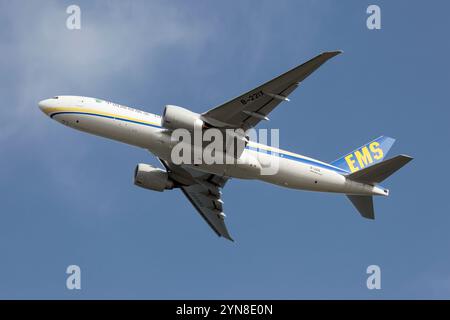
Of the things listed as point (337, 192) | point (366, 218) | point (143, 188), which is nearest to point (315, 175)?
point (337, 192)

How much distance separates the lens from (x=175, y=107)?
50000 mm

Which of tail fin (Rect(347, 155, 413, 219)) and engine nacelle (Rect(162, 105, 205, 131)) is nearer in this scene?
engine nacelle (Rect(162, 105, 205, 131))

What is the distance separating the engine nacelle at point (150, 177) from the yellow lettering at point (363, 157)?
14.8 m

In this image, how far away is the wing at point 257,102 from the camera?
46438 mm

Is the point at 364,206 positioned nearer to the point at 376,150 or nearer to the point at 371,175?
the point at 371,175

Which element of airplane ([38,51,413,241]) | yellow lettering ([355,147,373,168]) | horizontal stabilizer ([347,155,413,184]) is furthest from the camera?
yellow lettering ([355,147,373,168])

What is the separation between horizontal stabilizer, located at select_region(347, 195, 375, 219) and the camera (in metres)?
55.9

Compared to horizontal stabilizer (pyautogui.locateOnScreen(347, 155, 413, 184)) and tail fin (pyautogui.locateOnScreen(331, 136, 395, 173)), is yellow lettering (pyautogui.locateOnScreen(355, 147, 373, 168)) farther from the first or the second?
horizontal stabilizer (pyautogui.locateOnScreen(347, 155, 413, 184))

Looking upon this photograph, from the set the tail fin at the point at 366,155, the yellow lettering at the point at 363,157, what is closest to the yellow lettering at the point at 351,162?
the tail fin at the point at 366,155

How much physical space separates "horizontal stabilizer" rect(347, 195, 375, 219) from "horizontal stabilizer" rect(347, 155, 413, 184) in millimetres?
2234

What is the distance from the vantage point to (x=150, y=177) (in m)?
57.8

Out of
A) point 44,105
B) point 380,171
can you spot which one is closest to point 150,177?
point 44,105

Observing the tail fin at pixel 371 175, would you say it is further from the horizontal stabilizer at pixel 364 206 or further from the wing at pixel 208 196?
the wing at pixel 208 196

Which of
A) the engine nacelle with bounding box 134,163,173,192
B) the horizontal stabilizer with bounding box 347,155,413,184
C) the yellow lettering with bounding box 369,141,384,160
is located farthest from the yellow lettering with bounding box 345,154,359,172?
the engine nacelle with bounding box 134,163,173,192
